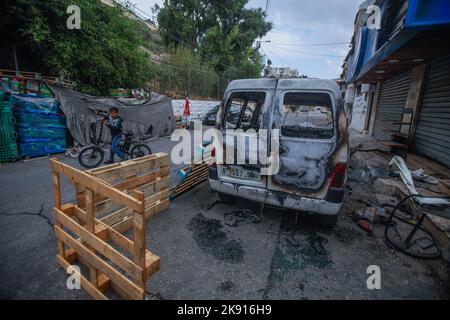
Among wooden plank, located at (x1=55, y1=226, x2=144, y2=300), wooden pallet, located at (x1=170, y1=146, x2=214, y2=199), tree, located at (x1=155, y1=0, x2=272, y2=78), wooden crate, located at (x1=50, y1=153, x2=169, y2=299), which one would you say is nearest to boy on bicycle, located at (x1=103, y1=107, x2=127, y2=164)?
wooden pallet, located at (x1=170, y1=146, x2=214, y2=199)

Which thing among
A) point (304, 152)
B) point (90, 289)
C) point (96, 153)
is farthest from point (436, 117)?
point (96, 153)

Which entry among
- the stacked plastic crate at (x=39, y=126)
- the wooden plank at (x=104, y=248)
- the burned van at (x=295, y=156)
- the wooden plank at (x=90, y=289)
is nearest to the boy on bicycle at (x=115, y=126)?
the stacked plastic crate at (x=39, y=126)

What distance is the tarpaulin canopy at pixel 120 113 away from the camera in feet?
25.5

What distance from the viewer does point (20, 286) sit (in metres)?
2.27

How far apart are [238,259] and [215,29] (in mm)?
25926

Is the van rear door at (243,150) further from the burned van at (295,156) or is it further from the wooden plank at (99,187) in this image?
the wooden plank at (99,187)

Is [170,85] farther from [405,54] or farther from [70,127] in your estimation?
[405,54]

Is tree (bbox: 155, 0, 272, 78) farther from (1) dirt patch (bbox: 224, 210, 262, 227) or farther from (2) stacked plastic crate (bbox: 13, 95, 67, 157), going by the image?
Result: (1) dirt patch (bbox: 224, 210, 262, 227)

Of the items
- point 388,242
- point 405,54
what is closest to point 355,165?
point 405,54

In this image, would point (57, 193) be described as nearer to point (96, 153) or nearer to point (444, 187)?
point (96, 153)

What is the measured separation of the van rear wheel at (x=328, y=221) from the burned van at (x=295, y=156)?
0.5 inches

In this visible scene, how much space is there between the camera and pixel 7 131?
6.14 meters

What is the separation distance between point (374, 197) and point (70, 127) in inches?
363

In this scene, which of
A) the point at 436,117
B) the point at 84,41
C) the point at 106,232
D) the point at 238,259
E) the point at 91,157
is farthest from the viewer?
→ the point at 84,41
